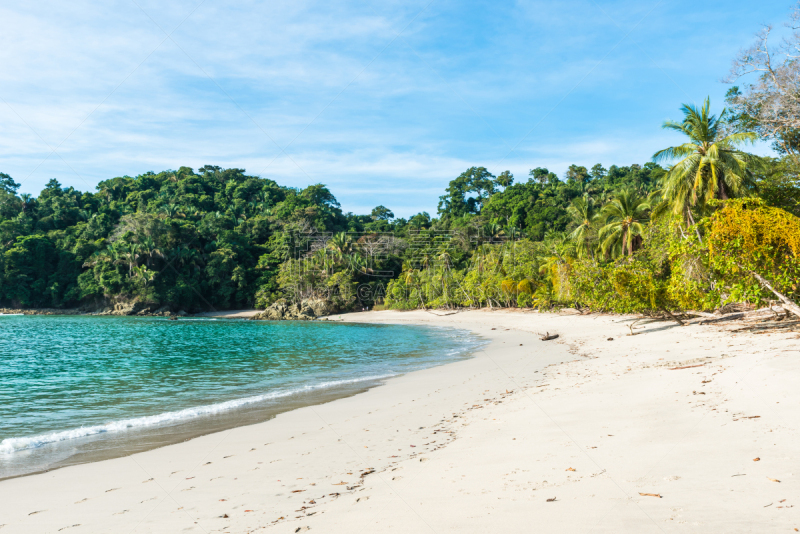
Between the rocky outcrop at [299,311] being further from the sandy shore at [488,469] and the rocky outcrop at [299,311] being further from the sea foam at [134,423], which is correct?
the sandy shore at [488,469]

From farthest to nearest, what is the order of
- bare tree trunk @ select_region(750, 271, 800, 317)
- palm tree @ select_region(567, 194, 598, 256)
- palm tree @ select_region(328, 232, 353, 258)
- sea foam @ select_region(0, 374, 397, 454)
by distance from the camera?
1. palm tree @ select_region(328, 232, 353, 258)
2. palm tree @ select_region(567, 194, 598, 256)
3. bare tree trunk @ select_region(750, 271, 800, 317)
4. sea foam @ select_region(0, 374, 397, 454)

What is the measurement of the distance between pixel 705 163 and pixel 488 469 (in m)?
20.0

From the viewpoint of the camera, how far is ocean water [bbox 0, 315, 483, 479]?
25.6 feet

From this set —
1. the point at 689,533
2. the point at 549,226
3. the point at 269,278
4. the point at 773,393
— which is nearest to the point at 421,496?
the point at 689,533

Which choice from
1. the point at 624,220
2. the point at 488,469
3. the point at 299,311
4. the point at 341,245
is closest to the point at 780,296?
the point at 488,469

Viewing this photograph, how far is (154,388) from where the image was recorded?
42.5 feet

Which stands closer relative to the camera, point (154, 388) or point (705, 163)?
point (154, 388)

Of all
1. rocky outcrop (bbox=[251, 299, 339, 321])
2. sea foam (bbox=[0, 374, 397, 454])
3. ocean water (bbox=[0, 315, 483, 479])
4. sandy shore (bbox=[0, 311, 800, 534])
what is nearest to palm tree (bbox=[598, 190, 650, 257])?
ocean water (bbox=[0, 315, 483, 479])

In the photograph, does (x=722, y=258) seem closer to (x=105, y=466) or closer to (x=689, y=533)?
(x=689, y=533)

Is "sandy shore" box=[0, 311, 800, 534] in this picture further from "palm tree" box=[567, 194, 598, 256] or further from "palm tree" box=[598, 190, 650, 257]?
"palm tree" box=[567, 194, 598, 256]

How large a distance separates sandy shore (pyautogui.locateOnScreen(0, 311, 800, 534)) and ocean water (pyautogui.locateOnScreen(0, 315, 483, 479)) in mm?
1288

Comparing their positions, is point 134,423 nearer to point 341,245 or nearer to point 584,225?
point 584,225

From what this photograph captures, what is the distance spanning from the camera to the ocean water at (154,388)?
25.6 ft

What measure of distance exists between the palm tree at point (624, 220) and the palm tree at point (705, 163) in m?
11.8
